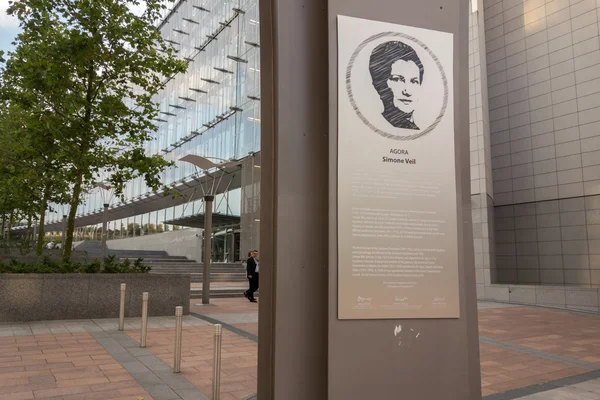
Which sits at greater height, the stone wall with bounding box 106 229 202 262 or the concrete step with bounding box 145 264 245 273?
the stone wall with bounding box 106 229 202 262

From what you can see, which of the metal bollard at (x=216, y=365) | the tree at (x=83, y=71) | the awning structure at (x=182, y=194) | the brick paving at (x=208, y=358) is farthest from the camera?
the awning structure at (x=182, y=194)

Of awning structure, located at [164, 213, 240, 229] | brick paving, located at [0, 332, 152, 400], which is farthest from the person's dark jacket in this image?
awning structure, located at [164, 213, 240, 229]

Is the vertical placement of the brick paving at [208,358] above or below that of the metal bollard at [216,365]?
below

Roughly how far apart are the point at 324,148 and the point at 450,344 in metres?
1.54

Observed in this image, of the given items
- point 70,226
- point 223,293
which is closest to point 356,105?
point 70,226

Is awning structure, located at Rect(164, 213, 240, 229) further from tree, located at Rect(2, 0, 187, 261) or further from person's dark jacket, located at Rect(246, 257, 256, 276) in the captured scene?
tree, located at Rect(2, 0, 187, 261)

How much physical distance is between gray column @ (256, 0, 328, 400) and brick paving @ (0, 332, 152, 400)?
298 cm

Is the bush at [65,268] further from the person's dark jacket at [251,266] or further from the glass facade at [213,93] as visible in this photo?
the glass facade at [213,93]

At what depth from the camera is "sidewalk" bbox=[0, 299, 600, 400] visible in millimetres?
5645

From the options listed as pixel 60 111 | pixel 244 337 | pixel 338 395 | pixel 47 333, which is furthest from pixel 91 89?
pixel 338 395

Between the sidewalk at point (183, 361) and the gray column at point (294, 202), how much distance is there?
284 centimetres

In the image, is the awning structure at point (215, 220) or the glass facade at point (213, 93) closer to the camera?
the glass facade at point (213, 93)

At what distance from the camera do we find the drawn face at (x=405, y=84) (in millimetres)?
3260

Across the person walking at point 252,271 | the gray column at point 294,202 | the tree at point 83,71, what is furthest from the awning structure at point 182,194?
the gray column at point 294,202
